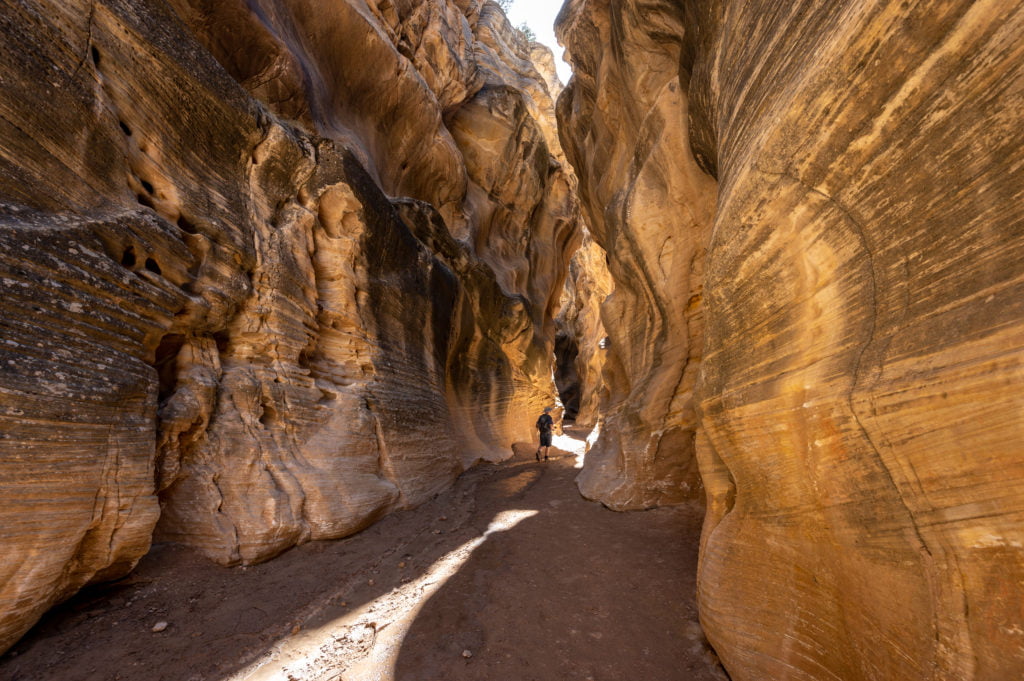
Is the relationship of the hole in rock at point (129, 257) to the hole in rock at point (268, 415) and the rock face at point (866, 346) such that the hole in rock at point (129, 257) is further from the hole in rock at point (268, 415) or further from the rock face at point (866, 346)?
the rock face at point (866, 346)

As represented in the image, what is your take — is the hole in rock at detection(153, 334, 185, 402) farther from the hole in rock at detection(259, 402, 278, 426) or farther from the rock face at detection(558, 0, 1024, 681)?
the rock face at detection(558, 0, 1024, 681)

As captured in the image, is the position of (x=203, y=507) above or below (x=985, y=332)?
below

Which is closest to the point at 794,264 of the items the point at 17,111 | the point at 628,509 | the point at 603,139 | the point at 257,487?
the point at 628,509

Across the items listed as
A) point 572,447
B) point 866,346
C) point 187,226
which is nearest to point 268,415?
point 187,226

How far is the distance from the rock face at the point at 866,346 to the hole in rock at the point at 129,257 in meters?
6.32

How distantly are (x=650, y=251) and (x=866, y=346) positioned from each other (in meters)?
5.43

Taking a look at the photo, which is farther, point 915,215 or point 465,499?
point 465,499

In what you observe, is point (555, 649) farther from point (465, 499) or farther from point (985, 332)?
point (465, 499)

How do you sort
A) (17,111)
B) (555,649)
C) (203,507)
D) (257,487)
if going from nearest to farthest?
(555,649) → (17,111) → (203,507) → (257,487)

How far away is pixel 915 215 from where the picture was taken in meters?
2.16

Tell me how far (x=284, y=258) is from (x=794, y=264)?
685cm

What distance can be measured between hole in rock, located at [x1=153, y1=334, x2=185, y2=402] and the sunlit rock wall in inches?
265

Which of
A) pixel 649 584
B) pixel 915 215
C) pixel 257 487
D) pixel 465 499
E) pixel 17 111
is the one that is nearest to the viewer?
pixel 915 215

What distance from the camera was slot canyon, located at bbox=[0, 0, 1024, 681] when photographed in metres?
1.96
